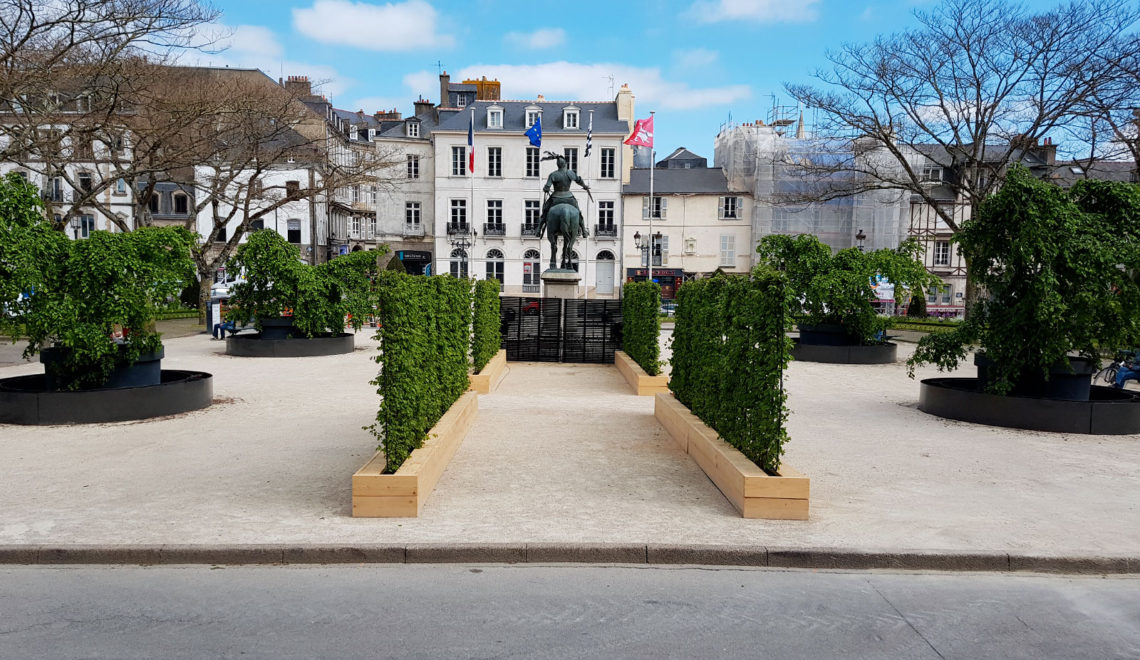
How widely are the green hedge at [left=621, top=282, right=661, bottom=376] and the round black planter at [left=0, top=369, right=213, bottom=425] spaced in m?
7.09

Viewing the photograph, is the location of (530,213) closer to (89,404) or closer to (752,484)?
(89,404)

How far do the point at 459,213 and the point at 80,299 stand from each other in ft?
158

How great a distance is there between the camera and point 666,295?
53.3 meters

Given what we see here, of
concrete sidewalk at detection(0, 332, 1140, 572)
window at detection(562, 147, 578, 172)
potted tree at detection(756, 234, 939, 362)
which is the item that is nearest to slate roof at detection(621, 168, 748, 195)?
window at detection(562, 147, 578, 172)

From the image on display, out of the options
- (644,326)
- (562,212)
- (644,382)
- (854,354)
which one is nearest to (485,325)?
(644,326)

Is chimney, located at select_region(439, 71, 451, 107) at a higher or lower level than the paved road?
higher

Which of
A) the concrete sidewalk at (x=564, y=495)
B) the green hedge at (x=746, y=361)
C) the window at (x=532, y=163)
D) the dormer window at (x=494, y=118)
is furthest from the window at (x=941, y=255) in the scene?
the green hedge at (x=746, y=361)

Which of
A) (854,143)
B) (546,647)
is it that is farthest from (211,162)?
(546,647)

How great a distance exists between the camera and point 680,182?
189 ft

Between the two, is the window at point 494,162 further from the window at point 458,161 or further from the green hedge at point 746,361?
the green hedge at point 746,361

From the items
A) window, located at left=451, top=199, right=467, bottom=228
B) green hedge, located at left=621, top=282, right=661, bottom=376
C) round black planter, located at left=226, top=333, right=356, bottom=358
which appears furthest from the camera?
window, located at left=451, top=199, right=467, bottom=228

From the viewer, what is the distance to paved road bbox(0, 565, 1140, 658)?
4176 mm

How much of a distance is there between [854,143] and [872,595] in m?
28.6

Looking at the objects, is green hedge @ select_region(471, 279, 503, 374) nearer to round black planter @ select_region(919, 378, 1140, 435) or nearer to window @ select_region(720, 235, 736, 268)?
round black planter @ select_region(919, 378, 1140, 435)
